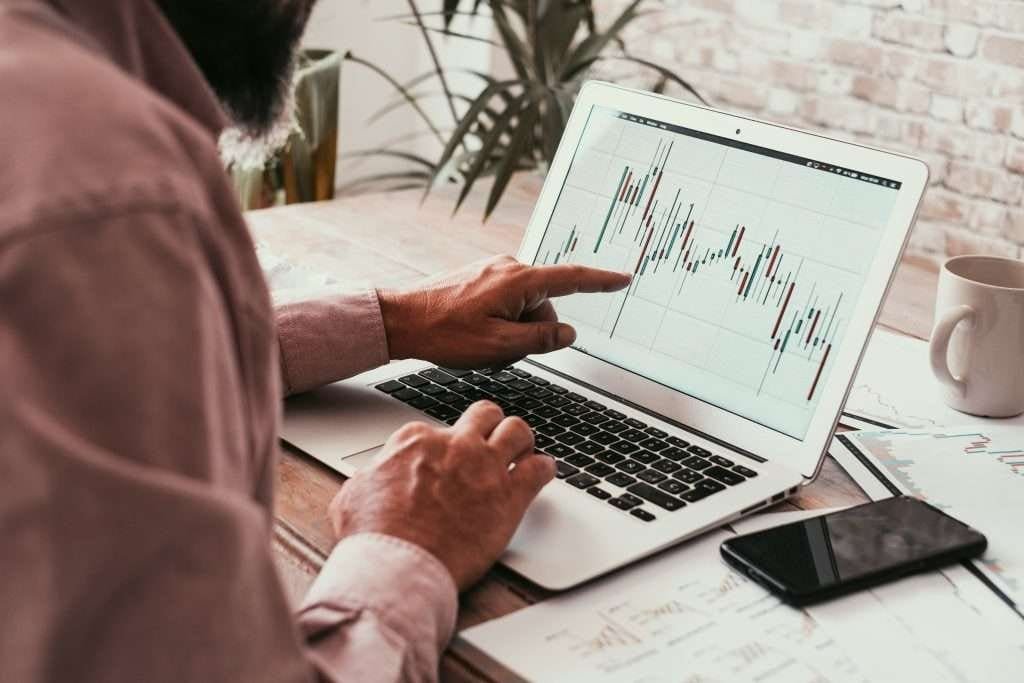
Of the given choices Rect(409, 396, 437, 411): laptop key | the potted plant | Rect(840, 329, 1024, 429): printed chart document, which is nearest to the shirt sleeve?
Rect(409, 396, 437, 411): laptop key

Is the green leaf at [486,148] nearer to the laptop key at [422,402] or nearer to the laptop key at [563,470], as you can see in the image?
the laptop key at [422,402]

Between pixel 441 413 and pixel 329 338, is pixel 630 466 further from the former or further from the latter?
pixel 329 338

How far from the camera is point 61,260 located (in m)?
0.46

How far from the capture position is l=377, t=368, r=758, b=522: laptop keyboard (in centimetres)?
91

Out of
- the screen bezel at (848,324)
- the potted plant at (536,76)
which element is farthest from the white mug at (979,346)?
the potted plant at (536,76)

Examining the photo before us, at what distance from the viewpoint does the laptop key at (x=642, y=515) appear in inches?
34.1

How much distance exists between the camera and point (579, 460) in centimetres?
96

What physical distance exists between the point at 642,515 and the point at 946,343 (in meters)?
0.41

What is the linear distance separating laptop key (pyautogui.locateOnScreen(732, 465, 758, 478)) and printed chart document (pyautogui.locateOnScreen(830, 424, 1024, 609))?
100 millimetres

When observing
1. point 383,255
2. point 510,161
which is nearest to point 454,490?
point 383,255

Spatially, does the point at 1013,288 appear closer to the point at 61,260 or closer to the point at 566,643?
the point at 566,643

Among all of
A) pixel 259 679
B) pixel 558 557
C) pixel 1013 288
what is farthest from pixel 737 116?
pixel 259 679

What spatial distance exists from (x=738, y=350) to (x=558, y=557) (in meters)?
0.32

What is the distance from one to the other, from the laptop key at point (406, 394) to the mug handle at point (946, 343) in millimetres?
488
